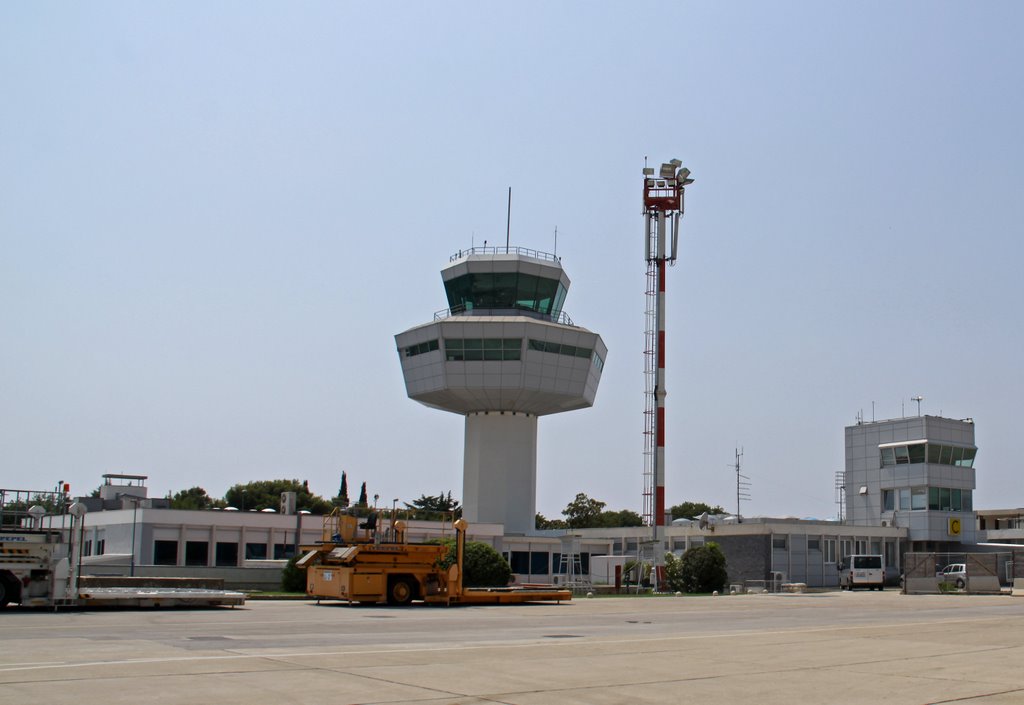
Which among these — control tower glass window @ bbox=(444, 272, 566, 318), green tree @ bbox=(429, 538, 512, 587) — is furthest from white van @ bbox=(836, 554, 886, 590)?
green tree @ bbox=(429, 538, 512, 587)

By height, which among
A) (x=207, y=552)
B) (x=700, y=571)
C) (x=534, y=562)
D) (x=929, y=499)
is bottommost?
(x=534, y=562)

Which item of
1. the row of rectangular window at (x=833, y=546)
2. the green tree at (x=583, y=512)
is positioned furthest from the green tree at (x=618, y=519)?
the row of rectangular window at (x=833, y=546)

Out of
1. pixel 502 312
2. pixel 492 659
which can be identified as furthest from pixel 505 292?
pixel 492 659

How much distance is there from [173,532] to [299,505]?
63191 millimetres

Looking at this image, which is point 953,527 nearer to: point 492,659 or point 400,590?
point 400,590

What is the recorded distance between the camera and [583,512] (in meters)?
142

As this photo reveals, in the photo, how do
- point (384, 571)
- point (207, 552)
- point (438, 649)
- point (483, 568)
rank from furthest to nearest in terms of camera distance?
point (207, 552), point (483, 568), point (384, 571), point (438, 649)

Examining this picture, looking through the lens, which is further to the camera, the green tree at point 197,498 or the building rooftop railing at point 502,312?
the green tree at point 197,498

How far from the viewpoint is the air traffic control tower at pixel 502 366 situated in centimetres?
6378

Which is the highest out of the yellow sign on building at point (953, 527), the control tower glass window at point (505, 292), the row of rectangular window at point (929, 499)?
the control tower glass window at point (505, 292)

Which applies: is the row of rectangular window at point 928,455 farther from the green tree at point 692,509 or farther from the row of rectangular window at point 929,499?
the green tree at point 692,509

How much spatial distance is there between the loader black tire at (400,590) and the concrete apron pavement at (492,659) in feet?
18.8

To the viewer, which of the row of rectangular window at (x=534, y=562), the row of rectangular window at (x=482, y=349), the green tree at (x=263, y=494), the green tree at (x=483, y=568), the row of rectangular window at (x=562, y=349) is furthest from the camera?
the green tree at (x=263, y=494)

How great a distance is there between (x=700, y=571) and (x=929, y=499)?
2905 centimetres
